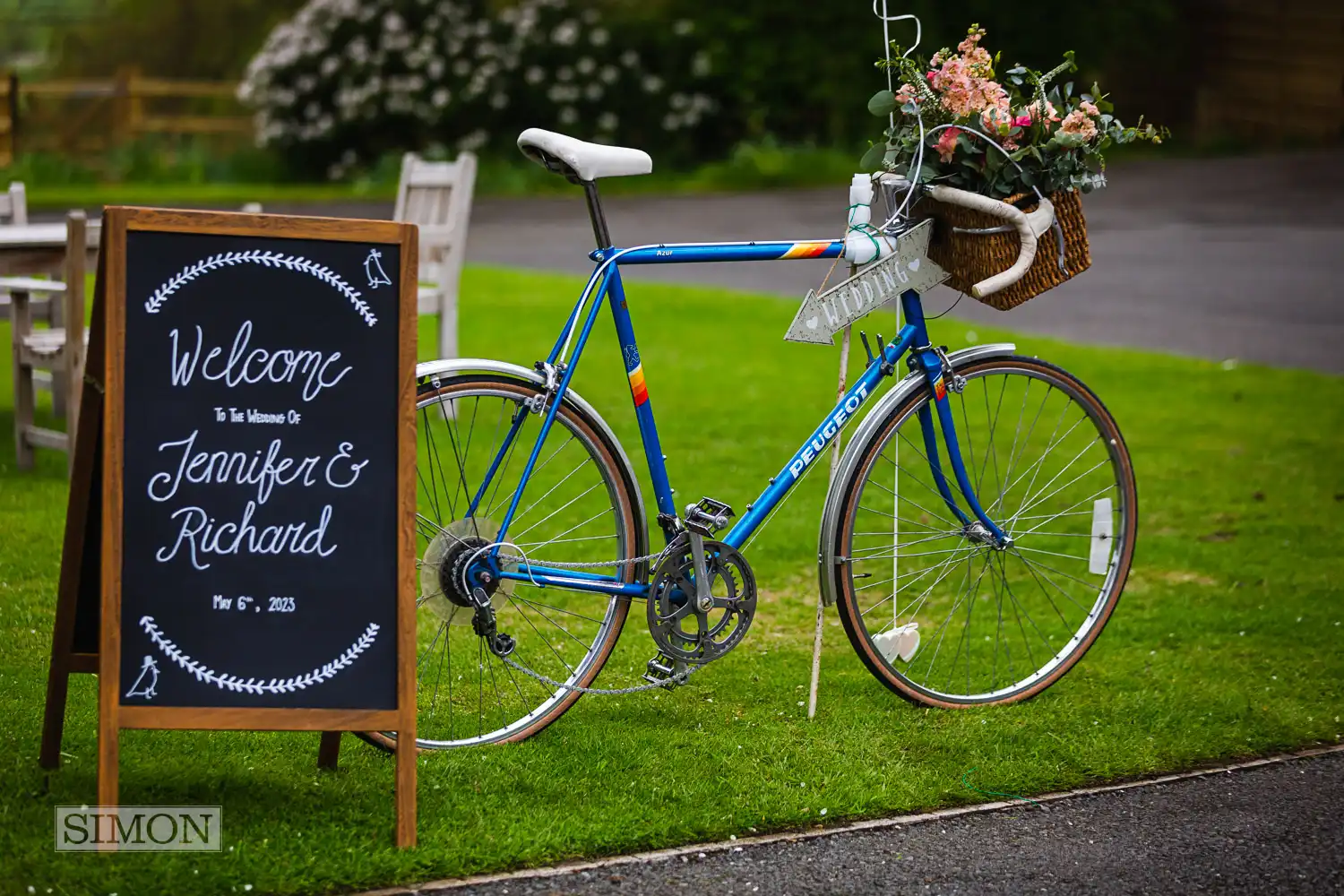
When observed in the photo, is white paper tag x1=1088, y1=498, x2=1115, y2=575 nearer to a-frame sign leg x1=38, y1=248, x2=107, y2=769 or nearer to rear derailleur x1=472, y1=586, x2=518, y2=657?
rear derailleur x1=472, y1=586, x2=518, y2=657

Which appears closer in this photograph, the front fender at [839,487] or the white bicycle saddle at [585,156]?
the white bicycle saddle at [585,156]

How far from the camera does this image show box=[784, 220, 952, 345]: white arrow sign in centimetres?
409

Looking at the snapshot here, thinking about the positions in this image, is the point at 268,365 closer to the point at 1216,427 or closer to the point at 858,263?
the point at 858,263

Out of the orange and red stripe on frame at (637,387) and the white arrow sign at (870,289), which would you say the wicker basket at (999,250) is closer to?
the white arrow sign at (870,289)

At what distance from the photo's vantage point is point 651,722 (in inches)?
169

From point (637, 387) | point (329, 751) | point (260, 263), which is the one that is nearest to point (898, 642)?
point (637, 387)

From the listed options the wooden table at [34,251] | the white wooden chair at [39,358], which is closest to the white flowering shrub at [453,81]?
the wooden table at [34,251]

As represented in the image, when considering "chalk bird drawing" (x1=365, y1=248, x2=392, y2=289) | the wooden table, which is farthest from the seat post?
the wooden table

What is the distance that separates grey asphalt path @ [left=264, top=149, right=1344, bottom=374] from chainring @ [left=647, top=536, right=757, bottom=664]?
7.26m

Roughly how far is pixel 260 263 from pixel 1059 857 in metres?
2.17

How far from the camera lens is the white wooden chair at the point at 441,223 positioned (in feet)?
26.8

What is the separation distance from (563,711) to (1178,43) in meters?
24.5

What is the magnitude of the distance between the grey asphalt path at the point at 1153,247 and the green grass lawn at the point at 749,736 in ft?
14.2

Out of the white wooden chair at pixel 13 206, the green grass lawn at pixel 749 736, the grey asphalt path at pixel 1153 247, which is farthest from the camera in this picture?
the grey asphalt path at pixel 1153 247
